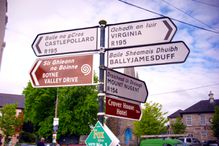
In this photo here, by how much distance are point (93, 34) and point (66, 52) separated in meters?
0.65

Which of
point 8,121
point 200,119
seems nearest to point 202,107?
point 200,119

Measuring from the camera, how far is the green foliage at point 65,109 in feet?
111

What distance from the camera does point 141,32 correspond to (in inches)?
194

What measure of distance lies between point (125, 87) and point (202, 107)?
51.2 m

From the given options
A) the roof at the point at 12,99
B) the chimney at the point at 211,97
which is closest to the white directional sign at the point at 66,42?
the chimney at the point at 211,97

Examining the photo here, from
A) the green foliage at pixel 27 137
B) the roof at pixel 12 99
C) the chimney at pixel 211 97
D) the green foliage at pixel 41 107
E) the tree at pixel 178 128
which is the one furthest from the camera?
the roof at pixel 12 99

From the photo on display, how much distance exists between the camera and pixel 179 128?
1923 inches

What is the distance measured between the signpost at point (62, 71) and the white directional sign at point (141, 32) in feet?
2.07

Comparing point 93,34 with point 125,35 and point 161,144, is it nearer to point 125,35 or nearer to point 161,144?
point 125,35

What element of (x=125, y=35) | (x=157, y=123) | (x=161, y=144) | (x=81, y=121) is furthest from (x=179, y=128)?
(x=125, y=35)

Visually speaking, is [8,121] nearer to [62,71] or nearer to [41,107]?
[41,107]

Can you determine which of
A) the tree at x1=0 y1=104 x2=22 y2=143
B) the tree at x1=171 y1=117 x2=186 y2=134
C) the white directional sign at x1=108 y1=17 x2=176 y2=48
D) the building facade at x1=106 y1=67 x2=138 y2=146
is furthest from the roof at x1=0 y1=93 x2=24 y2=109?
the white directional sign at x1=108 y1=17 x2=176 y2=48

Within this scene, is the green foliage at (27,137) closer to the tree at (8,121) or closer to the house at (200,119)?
the tree at (8,121)

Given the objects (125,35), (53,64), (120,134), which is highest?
(125,35)
